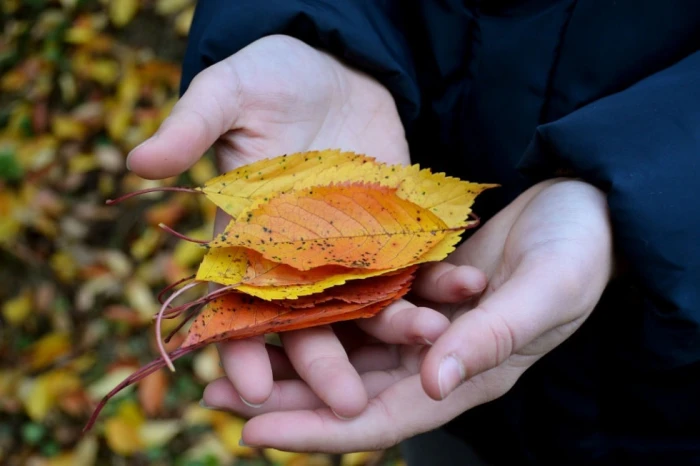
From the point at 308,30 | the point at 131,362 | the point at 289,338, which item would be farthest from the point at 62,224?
the point at 289,338

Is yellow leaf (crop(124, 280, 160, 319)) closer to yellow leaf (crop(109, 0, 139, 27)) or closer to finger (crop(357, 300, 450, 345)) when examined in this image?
yellow leaf (crop(109, 0, 139, 27))

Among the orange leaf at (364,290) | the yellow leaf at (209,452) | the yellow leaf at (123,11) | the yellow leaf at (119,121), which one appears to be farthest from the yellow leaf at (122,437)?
the yellow leaf at (123,11)

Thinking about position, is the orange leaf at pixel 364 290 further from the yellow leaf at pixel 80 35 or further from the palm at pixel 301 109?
the yellow leaf at pixel 80 35

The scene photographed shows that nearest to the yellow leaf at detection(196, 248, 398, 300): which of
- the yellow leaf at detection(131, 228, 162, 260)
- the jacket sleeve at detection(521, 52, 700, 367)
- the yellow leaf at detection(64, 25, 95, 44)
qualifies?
the jacket sleeve at detection(521, 52, 700, 367)

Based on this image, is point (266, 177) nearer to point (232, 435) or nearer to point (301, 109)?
point (301, 109)

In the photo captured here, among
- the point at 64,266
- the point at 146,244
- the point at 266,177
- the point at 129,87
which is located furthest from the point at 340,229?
the point at 129,87

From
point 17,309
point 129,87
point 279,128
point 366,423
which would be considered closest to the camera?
point 366,423
